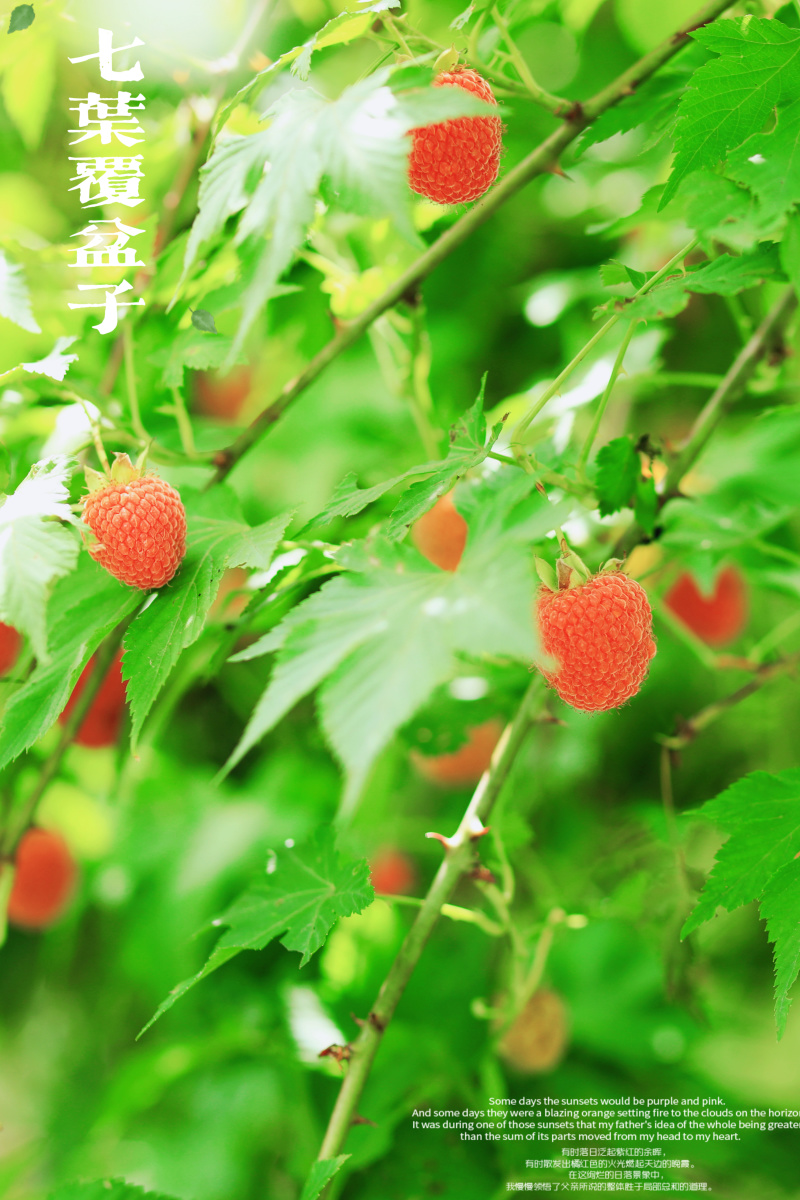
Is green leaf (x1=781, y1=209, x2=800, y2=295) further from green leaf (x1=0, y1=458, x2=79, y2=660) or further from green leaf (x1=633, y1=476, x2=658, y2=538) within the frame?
green leaf (x1=0, y1=458, x2=79, y2=660)

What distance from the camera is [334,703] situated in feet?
1.06

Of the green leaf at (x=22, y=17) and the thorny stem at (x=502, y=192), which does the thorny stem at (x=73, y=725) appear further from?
the green leaf at (x=22, y=17)

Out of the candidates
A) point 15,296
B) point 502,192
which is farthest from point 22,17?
point 502,192

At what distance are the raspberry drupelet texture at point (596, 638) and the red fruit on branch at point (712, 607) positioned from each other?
29.0 inches

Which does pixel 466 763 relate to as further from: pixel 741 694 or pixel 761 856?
pixel 761 856

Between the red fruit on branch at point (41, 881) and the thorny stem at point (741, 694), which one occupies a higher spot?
the thorny stem at point (741, 694)

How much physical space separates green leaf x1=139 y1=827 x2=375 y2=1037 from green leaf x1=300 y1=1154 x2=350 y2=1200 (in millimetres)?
101

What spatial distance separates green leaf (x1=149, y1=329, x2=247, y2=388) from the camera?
60cm

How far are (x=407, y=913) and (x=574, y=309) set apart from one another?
0.78 m

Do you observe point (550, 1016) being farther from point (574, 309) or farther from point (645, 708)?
point (574, 309)

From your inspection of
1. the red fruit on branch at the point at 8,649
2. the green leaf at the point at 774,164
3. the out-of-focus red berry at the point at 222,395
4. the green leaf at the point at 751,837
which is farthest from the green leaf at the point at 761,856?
the out-of-focus red berry at the point at 222,395

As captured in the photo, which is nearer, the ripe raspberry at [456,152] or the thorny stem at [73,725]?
the ripe raspberry at [456,152]

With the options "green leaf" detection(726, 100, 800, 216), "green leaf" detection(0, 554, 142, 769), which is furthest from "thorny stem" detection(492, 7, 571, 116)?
"green leaf" detection(0, 554, 142, 769)

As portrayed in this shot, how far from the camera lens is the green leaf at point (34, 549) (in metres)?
0.45
